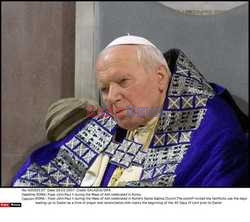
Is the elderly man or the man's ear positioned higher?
the man's ear

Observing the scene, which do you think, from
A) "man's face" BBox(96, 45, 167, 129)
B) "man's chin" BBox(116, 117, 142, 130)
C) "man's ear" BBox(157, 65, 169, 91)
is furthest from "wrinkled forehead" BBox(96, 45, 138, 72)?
"man's chin" BBox(116, 117, 142, 130)

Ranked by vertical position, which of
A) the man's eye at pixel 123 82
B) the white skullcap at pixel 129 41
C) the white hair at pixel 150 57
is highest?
the white skullcap at pixel 129 41

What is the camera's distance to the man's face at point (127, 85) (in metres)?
1.91

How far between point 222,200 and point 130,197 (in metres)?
0.39

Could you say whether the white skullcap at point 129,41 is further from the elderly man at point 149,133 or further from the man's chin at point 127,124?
the man's chin at point 127,124

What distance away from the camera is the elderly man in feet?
6.11

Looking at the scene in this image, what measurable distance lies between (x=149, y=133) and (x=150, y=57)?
317 millimetres

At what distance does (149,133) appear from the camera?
197 cm

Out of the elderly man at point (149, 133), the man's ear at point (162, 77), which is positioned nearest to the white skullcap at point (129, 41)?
the elderly man at point (149, 133)

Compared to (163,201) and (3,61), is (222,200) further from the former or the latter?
(3,61)

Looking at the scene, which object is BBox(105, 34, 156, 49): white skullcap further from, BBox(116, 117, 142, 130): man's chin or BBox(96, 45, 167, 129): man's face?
BBox(116, 117, 142, 130): man's chin

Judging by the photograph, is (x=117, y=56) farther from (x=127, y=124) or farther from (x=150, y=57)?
(x=127, y=124)

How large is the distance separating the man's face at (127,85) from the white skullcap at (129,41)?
19mm

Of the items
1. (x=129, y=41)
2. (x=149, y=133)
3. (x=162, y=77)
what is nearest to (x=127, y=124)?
(x=149, y=133)
